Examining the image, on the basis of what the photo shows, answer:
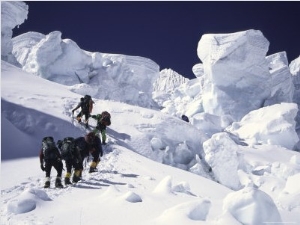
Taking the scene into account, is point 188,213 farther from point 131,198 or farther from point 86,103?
point 86,103

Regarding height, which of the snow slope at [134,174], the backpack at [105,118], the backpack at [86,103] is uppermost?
the backpack at [86,103]

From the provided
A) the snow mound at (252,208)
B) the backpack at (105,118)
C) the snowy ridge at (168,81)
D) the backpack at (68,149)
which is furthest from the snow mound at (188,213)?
the snowy ridge at (168,81)

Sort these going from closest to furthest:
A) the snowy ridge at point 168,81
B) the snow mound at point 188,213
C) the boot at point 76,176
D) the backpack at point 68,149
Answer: the snow mound at point 188,213 < the backpack at point 68,149 < the boot at point 76,176 < the snowy ridge at point 168,81

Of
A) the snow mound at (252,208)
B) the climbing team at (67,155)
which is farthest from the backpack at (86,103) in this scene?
the snow mound at (252,208)

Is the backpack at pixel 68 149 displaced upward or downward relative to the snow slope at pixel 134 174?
upward

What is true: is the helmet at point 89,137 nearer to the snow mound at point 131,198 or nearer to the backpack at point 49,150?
the backpack at point 49,150

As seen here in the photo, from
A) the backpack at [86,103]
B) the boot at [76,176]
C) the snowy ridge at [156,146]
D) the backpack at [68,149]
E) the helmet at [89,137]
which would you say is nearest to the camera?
the snowy ridge at [156,146]

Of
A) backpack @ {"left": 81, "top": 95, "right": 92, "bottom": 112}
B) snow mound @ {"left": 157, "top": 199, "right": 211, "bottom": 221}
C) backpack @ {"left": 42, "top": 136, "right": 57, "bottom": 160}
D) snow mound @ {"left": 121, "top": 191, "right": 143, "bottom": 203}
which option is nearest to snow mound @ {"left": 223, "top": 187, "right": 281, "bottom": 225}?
snow mound @ {"left": 157, "top": 199, "right": 211, "bottom": 221}

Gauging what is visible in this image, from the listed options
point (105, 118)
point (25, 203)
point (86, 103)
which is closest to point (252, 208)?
point (25, 203)

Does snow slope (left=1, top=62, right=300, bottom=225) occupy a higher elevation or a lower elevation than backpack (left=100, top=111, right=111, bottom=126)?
lower

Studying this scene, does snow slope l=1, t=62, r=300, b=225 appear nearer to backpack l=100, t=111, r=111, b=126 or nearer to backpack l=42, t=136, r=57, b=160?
backpack l=42, t=136, r=57, b=160

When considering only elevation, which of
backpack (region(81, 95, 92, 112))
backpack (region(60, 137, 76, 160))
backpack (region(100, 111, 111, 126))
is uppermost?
backpack (region(81, 95, 92, 112))

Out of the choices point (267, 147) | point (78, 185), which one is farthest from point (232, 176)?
point (78, 185)

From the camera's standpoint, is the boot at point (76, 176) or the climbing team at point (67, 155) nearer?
the climbing team at point (67, 155)
